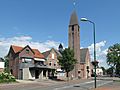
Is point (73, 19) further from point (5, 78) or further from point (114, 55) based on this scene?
point (5, 78)

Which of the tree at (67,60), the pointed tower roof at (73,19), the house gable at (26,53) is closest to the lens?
the tree at (67,60)

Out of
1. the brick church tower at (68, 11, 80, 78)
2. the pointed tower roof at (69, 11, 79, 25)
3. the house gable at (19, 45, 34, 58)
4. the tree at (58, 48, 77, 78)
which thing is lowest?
the tree at (58, 48, 77, 78)

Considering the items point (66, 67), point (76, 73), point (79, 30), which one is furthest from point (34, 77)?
point (79, 30)

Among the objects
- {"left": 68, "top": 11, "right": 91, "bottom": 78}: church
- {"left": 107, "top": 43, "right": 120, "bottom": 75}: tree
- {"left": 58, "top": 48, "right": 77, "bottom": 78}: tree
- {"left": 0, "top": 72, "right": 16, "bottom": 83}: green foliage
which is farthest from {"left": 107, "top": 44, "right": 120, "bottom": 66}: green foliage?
{"left": 0, "top": 72, "right": 16, "bottom": 83}: green foliage

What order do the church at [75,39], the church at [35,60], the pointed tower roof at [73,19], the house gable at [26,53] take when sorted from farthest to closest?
the pointed tower roof at [73,19], the church at [75,39], the house gable at [26,53], the church at [35,60]

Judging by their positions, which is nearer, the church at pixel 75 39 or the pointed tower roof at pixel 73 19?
the church at pixel 75 39

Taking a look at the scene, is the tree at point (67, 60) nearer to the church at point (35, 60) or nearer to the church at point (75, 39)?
the church at point (35, 60)

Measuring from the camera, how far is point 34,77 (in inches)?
2477

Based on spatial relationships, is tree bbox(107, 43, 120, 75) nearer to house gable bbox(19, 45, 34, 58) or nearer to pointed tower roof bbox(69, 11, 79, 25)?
pointed tower roof bbox(69, 11, 79, 25)

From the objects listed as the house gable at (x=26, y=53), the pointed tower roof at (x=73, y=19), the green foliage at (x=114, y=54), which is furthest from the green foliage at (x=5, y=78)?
the green foliage at (x=114, y=54)

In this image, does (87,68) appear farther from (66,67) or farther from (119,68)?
(66,67)

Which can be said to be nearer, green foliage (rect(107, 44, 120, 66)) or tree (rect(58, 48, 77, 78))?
tree (rect(58, 48, 77, 78))

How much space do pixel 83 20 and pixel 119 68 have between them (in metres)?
59.1

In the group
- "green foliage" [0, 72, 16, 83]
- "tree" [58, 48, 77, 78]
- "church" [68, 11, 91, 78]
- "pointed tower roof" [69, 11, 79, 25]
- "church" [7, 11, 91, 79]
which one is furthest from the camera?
"pointed tower roof" [69, 11, 79, 25]
